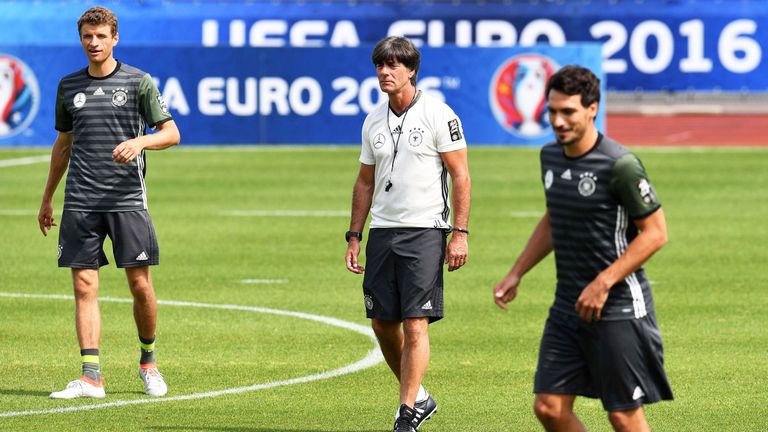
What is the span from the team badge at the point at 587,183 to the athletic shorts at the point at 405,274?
6.86 ft

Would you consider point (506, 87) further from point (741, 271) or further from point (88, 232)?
point (88, 232)

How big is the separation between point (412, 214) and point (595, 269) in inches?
81.8

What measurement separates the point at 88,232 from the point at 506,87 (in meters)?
20.9

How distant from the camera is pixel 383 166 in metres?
8.70

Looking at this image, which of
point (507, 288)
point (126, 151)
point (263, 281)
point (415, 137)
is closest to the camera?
point (507, 288)

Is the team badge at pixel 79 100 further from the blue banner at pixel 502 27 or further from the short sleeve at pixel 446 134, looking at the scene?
the blue banner at pixel 502 27

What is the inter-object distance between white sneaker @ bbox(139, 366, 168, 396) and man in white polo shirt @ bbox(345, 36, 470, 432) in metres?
1.66

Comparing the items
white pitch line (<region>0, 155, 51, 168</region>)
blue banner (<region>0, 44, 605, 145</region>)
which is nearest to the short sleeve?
white pitch line (<region>0, 155, 51, 168</region>)

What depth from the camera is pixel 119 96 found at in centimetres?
949

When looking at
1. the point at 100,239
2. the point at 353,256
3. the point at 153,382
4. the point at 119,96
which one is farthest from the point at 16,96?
the point at 353,256

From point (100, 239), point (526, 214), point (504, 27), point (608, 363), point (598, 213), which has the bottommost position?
point (526, 214)

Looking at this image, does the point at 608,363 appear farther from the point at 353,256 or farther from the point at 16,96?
the point at 16,96

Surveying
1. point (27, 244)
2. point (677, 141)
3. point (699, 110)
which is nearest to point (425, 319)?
point (27, 244)

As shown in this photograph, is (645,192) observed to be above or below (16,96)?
above
